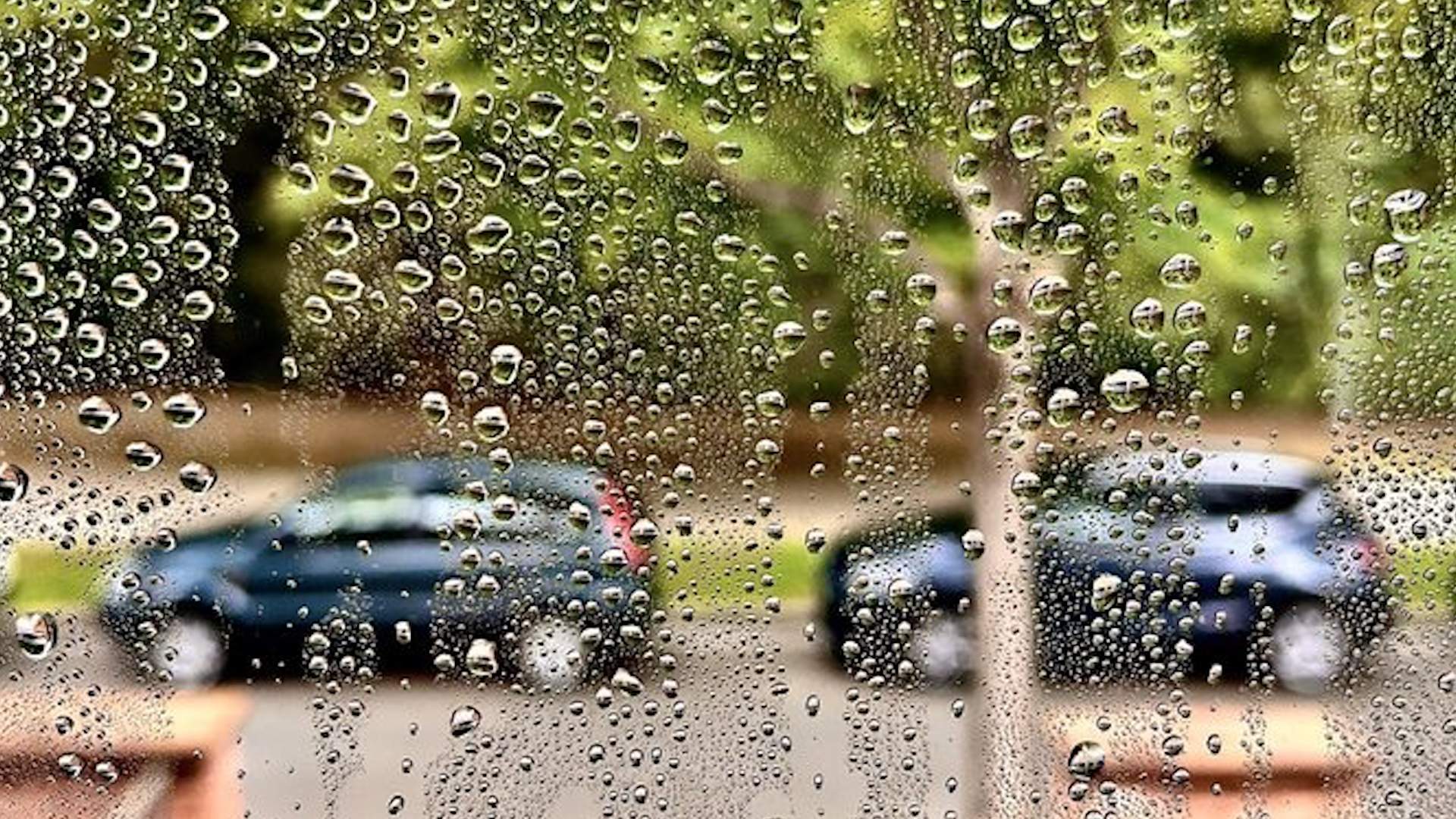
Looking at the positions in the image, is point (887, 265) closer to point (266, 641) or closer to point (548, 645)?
point (548, 645)

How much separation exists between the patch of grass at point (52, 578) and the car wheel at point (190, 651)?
0.15 ft

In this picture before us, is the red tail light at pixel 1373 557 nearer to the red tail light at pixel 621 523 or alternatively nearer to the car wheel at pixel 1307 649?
the car wheel at pixel 1307 649

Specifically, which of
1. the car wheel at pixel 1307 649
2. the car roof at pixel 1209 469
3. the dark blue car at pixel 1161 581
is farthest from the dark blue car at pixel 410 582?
the car wheel at pixel 1307 649

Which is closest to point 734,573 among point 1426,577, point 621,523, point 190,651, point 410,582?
point 621,523

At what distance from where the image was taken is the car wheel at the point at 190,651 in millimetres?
677

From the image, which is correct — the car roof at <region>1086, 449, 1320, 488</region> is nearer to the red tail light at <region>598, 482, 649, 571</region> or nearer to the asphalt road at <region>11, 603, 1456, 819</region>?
the asphalt road at <region>11, 603, 1456, 819</region>

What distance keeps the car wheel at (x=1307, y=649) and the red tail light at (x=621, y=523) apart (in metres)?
0.37

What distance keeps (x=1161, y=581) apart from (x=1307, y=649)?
10 centimetres

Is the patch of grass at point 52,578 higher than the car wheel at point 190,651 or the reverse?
higher

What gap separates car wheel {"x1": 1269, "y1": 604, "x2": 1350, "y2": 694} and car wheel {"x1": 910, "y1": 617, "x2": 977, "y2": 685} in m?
0.18

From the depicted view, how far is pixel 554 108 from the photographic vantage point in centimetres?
67

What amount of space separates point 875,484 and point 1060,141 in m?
0.21

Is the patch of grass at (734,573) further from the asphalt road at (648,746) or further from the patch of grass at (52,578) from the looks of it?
the patch of grass at (52,578)

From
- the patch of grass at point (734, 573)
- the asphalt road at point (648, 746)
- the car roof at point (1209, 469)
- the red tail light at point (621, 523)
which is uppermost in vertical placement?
the car roof at point (1209, 469)
